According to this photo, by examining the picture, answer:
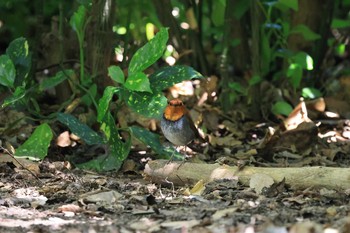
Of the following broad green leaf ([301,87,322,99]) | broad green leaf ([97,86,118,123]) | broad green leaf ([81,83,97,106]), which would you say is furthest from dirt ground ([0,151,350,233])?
broad green leaf ([301,87,322,99])

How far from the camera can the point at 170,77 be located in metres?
4.02

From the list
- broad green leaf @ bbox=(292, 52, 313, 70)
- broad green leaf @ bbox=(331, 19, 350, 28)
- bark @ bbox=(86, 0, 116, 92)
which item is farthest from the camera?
broad green leaf @ bbox=(331, 19, 350, 28)

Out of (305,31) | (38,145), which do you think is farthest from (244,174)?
(305,31)

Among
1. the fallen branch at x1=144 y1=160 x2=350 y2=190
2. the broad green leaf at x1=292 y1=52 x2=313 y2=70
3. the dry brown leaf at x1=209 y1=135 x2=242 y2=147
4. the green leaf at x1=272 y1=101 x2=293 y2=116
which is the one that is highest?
the broad green leaf at x1=292 y1=52 x2=313 y2=70

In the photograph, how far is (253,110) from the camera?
548 centimetres

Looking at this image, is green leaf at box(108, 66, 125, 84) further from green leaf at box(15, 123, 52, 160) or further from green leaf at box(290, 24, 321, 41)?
green leaf at box(290, 24, 321, 41)

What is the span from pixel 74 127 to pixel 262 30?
1.93 meters

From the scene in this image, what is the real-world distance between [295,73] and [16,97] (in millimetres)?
2135

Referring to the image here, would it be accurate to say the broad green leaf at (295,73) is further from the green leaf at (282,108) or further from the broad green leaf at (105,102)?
the broad green leaf at (105,102)

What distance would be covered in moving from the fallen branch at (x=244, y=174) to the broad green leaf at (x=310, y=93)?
1876 mm

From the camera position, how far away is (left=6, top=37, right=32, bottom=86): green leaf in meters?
4.43

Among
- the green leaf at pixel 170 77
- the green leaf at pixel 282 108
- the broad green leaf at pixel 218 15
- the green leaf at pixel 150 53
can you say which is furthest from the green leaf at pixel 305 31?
the green leaf at pixel 150 53

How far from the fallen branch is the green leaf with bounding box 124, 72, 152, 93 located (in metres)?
0.41

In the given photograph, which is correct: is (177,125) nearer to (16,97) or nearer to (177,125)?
(177,125)
